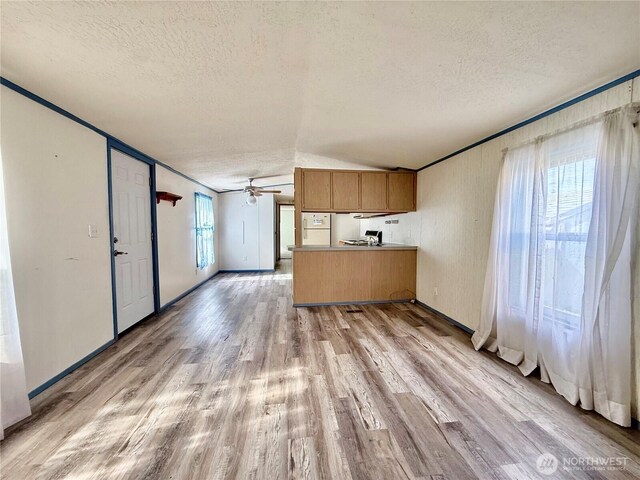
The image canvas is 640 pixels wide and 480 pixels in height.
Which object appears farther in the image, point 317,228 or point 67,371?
point 317,228

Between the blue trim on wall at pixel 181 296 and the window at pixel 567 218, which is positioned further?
the blue trim on wall at pixel 181 296

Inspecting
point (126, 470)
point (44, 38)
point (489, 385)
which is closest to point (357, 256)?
point (489, 385)

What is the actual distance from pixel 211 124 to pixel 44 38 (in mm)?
1251

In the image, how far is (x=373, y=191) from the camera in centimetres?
412

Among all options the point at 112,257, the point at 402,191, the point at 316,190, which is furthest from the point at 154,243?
the point at 402,191

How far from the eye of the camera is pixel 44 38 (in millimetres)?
1270

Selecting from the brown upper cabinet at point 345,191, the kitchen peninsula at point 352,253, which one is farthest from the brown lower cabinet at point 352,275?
the brown upper cabinet at point 345,191

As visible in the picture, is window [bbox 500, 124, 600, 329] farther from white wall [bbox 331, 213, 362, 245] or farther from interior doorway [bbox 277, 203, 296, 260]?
interior doorway [bbox 277, 203, 296, 260]

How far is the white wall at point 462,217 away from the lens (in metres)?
2.25

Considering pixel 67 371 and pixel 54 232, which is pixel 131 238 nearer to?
pixel 54 232

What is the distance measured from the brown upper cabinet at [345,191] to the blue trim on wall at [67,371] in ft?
10.4

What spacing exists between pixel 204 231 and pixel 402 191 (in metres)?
4.19

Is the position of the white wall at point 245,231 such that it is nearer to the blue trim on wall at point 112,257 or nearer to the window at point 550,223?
the blue trim on wall at point 112,257

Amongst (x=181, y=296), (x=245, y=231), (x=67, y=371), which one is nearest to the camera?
(x=67, y=371)
